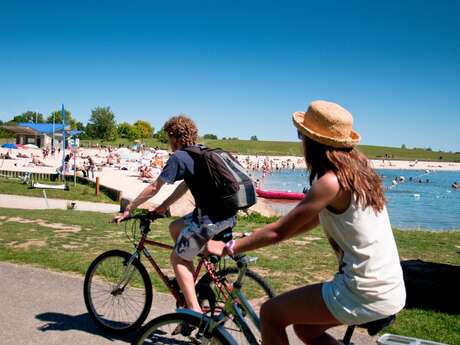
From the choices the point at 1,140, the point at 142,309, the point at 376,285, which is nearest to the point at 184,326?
the point at 376,285

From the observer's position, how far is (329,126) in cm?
238

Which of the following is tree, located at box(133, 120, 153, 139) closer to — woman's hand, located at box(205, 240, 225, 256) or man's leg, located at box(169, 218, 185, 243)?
man's leg, located at box(169, 218, 185, 243)

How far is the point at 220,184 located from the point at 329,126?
1.52 meters

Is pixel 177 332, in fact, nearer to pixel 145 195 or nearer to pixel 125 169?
pixel 145 195

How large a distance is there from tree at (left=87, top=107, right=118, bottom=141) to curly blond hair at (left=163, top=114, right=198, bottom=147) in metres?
119

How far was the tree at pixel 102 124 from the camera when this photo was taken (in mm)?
118188

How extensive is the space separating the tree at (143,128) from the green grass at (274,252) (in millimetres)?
134710

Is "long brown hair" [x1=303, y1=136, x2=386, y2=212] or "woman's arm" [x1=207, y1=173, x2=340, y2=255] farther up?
"long brown hair" [x1=303, y1=136, x2=386, y2=212]

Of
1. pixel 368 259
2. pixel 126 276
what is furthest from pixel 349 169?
pixel 126 276

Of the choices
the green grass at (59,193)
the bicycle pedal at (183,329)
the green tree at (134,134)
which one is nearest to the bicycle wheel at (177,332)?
the bicycle pedal at (183,329)

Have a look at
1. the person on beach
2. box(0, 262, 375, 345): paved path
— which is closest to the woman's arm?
the person on beach

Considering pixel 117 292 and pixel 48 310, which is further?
pixel 48 310

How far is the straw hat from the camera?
2.38 metres

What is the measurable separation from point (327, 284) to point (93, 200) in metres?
20.5
